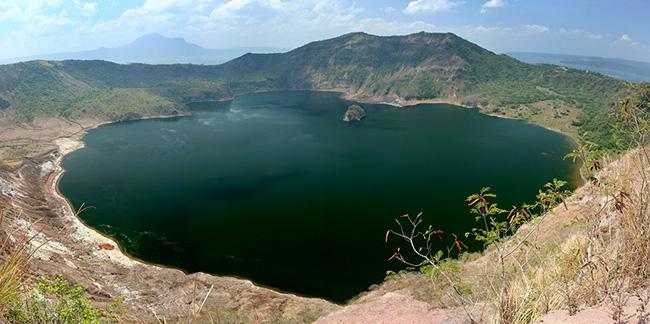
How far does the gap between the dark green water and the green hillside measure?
705 inches

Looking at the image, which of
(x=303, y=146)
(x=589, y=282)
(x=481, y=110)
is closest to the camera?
(x=589, y=282)

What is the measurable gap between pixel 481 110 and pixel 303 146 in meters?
73.0

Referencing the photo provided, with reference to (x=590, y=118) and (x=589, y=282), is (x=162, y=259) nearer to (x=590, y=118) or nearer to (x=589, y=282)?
(x=589, y=282)

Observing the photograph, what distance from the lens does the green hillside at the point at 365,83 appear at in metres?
98.7

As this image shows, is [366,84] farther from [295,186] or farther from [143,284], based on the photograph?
[143,284]

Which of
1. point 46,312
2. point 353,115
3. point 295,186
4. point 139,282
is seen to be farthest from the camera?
point 353,115

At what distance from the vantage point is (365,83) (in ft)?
532

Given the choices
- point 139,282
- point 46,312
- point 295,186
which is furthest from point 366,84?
point 46,312

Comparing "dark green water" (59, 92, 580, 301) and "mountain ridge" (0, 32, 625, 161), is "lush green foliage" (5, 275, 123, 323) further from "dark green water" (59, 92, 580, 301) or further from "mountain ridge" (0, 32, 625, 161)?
"mountain ridge" (0, 32, 625, 161)

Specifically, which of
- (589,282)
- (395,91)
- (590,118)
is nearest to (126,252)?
(589,282)

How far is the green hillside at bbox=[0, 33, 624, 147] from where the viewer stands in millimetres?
98744

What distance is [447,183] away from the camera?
48.2m

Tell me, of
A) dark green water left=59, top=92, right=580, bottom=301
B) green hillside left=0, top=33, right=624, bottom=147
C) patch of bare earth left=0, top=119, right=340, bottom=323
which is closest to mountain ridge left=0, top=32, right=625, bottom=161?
green hillside left=0, top=33, right=624, bottom=147

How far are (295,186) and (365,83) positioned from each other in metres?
125
